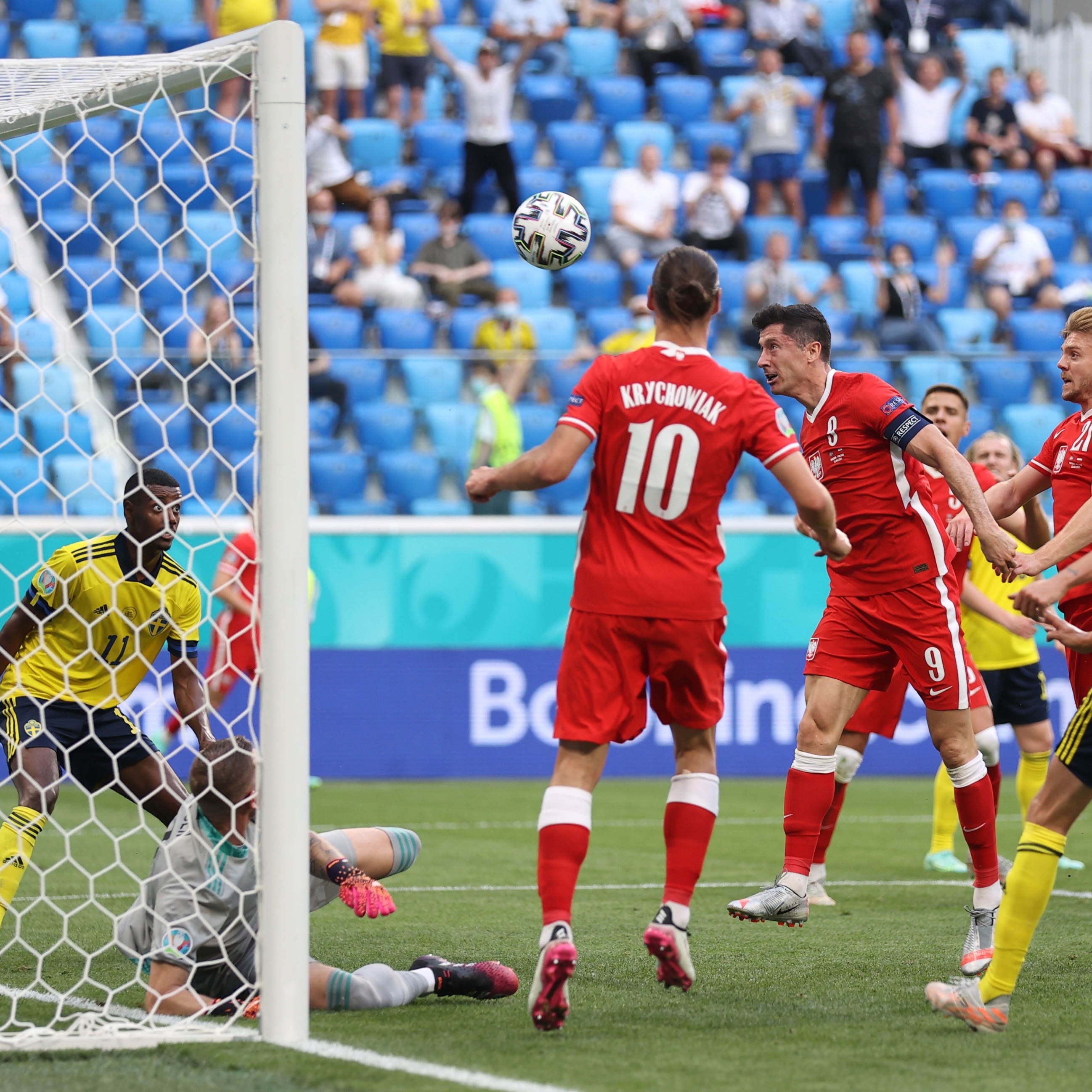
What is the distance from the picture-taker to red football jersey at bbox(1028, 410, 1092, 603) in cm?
548

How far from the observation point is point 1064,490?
5637 mm

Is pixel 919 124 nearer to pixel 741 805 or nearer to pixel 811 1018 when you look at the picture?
pixel 741 805

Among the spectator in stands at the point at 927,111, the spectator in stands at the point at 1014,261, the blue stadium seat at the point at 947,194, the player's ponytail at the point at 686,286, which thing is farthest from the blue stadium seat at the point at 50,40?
the player's ponytail at the point at 686,286

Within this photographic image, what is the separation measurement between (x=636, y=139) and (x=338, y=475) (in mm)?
6672

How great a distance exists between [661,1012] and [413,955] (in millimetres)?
1265

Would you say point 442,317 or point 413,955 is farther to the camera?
point 442,317

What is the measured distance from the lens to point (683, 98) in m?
18.9

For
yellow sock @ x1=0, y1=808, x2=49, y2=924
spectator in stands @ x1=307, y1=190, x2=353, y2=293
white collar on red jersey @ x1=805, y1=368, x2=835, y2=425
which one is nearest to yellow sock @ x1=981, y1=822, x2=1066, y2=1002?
white collar on red jersey @ x1=805, y1=368, x2=835, y2=425

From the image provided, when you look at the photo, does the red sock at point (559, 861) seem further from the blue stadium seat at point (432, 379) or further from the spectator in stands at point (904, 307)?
the spectator in stands at point (904, 307)

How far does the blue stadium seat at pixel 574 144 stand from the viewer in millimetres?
18062

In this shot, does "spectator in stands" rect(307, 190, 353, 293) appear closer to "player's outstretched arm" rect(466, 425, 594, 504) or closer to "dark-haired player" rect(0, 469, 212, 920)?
"dark-haired player" rect(0, 469, 212, 920)

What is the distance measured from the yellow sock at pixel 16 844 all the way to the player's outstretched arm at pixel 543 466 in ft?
7.05

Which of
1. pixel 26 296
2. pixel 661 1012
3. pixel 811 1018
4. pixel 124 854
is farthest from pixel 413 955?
pixel 26 296

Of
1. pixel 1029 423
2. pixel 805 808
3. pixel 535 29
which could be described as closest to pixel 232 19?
pixel 535 29
